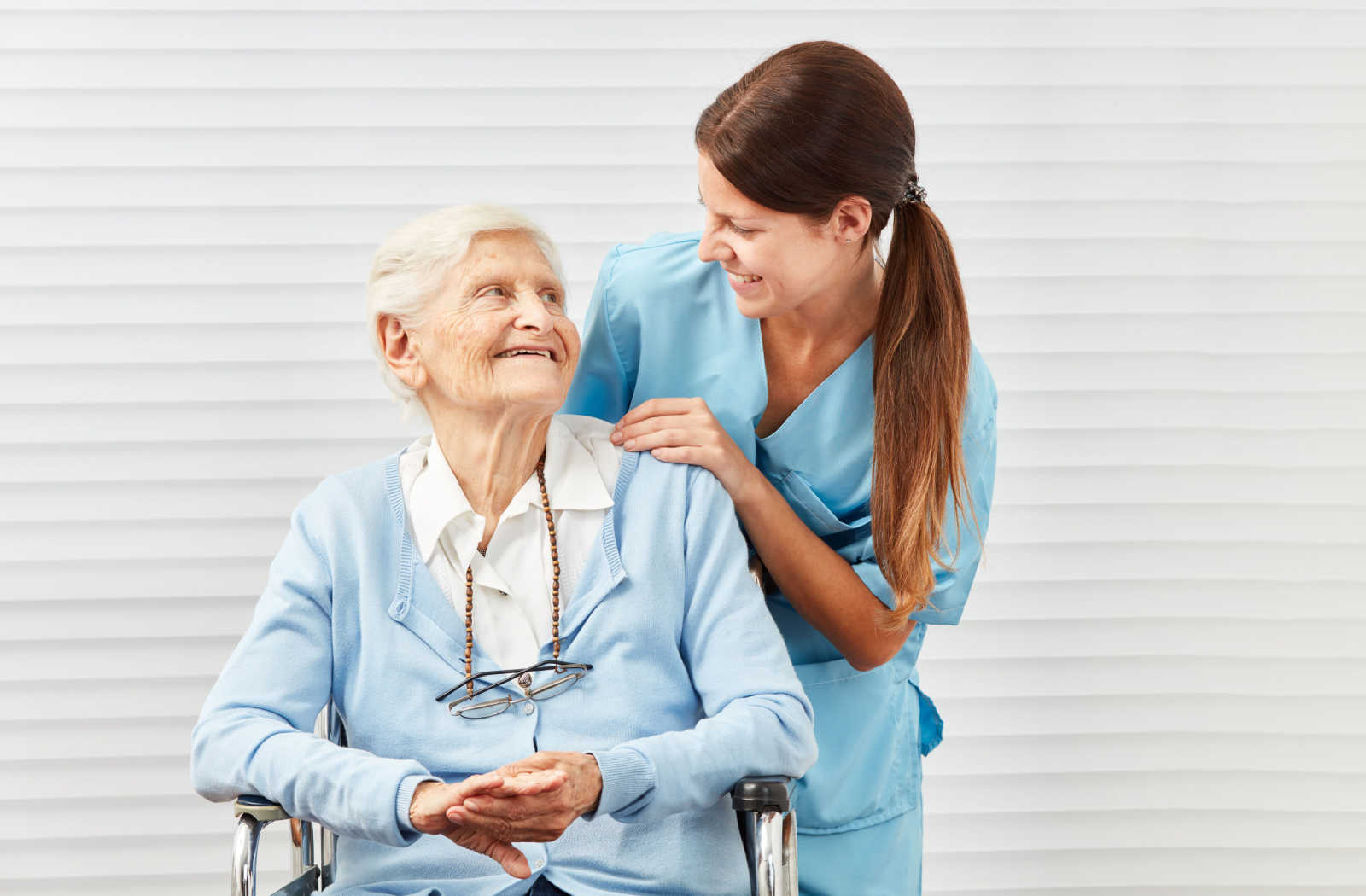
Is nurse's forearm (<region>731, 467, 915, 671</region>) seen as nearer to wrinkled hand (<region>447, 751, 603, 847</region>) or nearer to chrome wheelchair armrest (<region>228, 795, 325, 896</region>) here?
wrinkled hand (<region>447, 751, 603, 847</region>)

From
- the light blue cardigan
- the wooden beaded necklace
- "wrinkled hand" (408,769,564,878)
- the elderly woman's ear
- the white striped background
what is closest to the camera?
"wrinkled hand" (408,769,564,878)

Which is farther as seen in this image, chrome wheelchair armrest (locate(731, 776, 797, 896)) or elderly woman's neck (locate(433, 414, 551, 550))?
elderly woman's neck (locate(433, 414, 551, 550))

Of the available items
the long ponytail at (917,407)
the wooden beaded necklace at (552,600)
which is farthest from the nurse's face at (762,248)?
the wooden beaded necklace at (552,600)

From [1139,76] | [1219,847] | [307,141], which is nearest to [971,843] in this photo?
[1219,847]

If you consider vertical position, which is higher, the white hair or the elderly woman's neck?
the white hair

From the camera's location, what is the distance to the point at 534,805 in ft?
4.19

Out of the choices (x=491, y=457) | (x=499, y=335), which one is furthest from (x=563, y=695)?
(x=499, y=335)

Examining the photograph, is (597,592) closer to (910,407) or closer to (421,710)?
(421,710)

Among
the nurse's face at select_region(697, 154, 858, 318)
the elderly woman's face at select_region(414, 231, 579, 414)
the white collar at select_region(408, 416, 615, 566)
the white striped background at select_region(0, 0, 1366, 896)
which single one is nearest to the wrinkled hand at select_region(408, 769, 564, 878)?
the white collar at select_region(408, 416, 615, 566)

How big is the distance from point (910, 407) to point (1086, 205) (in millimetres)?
1039

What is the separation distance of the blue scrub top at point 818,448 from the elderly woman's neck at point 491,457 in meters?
0.27

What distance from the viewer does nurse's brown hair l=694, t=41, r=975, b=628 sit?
1550 millimetres

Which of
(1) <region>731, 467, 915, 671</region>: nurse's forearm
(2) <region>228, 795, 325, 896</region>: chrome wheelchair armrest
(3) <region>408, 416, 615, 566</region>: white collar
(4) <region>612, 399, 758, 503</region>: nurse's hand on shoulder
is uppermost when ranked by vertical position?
(4) <region>612, 399, 758, 503</region>: nurse's hand on shoulder

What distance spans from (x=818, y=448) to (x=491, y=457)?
480 millimetres
